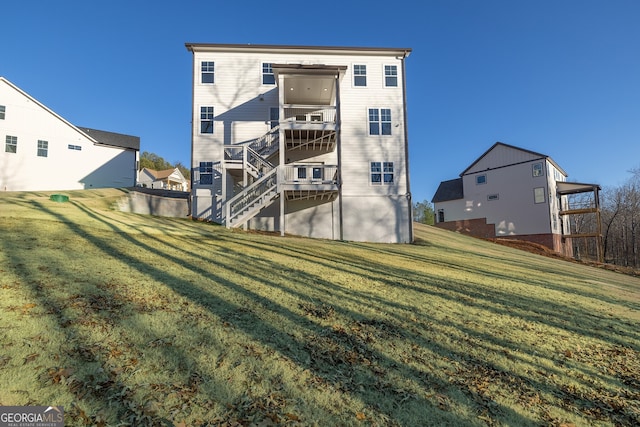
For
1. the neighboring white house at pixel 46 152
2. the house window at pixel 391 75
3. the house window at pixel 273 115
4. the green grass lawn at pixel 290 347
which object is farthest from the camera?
the neighboring white house at pixel 46 152

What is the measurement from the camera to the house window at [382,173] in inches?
700

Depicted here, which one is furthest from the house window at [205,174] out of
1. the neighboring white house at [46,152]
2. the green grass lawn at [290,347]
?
the neighboring white house at [46,152]

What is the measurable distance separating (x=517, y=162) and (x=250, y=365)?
107ft

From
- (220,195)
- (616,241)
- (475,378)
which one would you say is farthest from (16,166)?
(616,241)

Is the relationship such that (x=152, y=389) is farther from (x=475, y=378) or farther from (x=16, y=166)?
(x=16, y=166)

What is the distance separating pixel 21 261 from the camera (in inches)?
213

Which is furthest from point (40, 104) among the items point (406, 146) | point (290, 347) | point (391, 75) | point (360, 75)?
point (290, 347)

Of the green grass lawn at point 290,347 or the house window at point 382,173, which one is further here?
the house window at point 382,173

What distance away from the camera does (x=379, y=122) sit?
18.0 metres

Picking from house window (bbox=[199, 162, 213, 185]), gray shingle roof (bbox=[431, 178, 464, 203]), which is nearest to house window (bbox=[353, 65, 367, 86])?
house window (bbox=[199, 162, 213, 185])

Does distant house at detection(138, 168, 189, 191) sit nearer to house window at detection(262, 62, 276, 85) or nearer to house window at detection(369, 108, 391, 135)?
house window at detection(262, 62, 276, 85)

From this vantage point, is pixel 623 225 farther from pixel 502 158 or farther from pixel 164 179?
pixel 164 179

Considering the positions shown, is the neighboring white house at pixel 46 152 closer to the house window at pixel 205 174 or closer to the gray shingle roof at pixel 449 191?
the house window at pixel 205 174

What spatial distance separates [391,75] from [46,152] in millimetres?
24564
